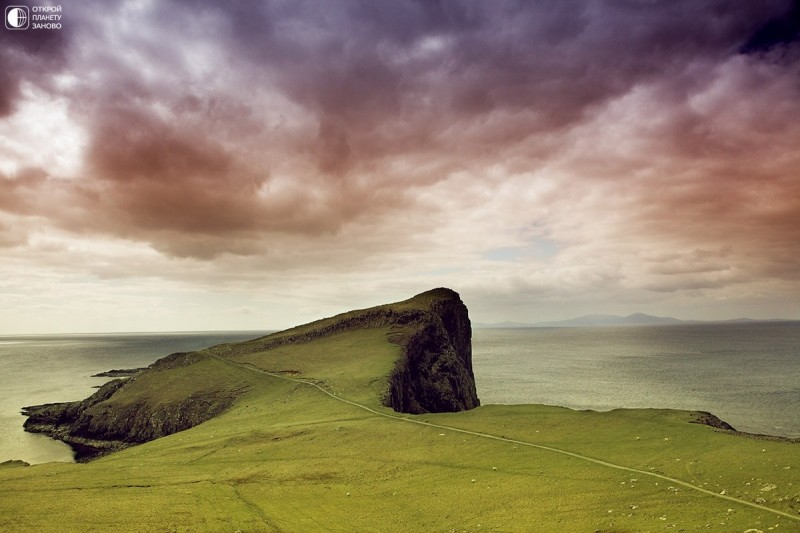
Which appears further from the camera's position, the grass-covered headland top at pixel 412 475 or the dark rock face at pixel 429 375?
the dark rock face at pixel 429 375

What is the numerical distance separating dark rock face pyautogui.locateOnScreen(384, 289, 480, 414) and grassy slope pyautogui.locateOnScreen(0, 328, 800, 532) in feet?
70.8

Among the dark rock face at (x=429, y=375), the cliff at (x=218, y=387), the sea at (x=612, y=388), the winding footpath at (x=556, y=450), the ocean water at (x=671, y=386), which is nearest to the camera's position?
the winding footpath at (x=556, y=450)

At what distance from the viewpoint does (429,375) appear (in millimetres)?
82188

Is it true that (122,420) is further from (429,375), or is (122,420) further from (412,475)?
(412,475)

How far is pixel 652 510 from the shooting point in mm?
22812

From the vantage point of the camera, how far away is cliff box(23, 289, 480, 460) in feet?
229

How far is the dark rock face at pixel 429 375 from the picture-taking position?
2825 inches

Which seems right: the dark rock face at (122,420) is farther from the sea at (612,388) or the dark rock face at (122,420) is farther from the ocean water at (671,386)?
the ocean water at (671,386)

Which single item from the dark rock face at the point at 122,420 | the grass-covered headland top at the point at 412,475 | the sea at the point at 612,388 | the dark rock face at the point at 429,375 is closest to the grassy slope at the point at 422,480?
the grass-covered headland top at the point at 412,475

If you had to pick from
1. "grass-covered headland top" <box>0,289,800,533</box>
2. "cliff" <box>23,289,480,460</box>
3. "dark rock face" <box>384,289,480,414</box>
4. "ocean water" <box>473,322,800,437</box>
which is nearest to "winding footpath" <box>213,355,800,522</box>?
"grass-covered headland top" <box>0,289,800,533</box>

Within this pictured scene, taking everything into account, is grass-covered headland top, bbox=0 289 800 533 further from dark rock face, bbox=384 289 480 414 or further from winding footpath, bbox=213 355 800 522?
dark rock face, bbox=384 289 480 414

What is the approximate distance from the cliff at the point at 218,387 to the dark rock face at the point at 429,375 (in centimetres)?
16

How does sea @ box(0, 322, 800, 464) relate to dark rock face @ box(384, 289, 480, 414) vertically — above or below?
below

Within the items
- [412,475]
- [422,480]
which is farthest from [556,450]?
[412,475]
